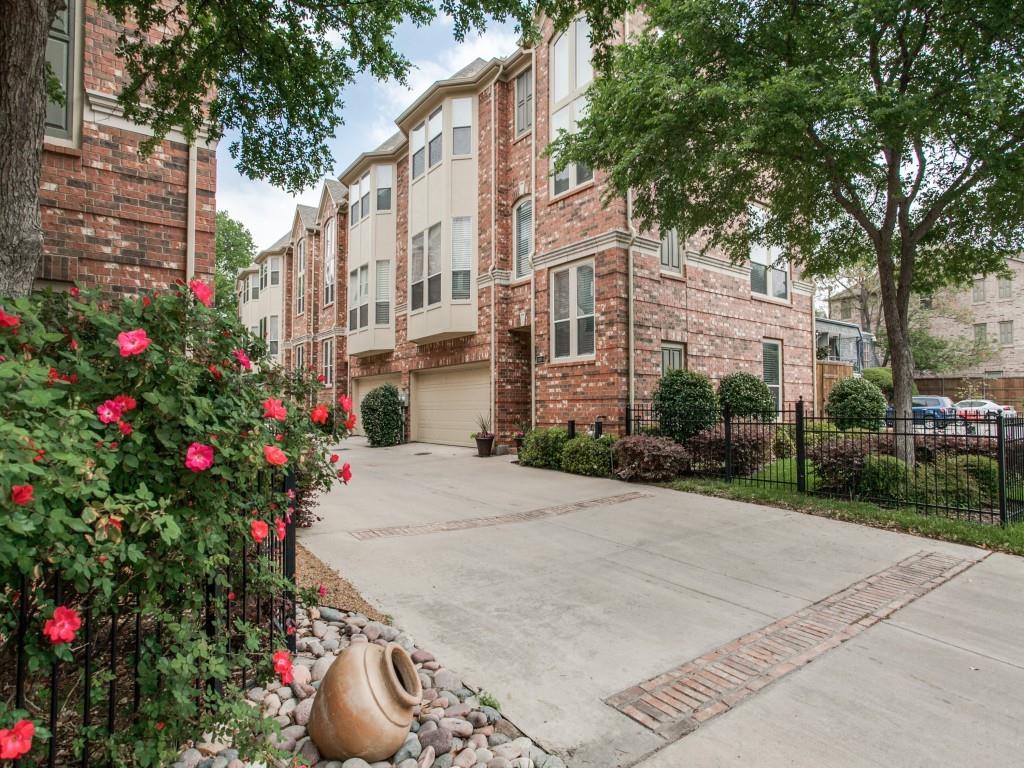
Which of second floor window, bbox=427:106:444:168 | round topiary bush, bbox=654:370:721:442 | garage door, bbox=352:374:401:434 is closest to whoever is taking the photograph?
round topiary bush, bbox=654:370:721:442

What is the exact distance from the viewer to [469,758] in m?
2.31

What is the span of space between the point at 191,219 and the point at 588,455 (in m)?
7.10

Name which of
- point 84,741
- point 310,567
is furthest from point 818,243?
point 84,741

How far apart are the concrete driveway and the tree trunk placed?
302 cm

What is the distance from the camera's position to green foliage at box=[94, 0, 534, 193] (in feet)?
17.5

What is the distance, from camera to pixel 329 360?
73.1ft

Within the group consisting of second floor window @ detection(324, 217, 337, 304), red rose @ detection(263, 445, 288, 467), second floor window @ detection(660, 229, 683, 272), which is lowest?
red rose @ detection(263, 445, 288, 467)

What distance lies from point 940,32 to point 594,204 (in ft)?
19.1

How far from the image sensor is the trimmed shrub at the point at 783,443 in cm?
995

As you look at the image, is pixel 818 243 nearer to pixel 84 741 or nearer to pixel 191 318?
pixel 191 318

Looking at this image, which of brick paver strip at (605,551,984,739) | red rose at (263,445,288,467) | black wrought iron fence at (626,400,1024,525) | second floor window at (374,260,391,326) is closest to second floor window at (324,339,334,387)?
second floor window at (374,260,391,326)

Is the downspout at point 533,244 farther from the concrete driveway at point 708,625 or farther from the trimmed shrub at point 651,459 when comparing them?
the concrete driveway at point 708,625

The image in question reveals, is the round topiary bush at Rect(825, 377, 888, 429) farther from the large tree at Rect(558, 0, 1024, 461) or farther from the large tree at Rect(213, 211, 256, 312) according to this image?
the large tree at Rect(213, 211, 256, 312)

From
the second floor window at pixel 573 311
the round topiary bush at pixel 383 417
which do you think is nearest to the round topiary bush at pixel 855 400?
the second floor window at pixel 573 311
